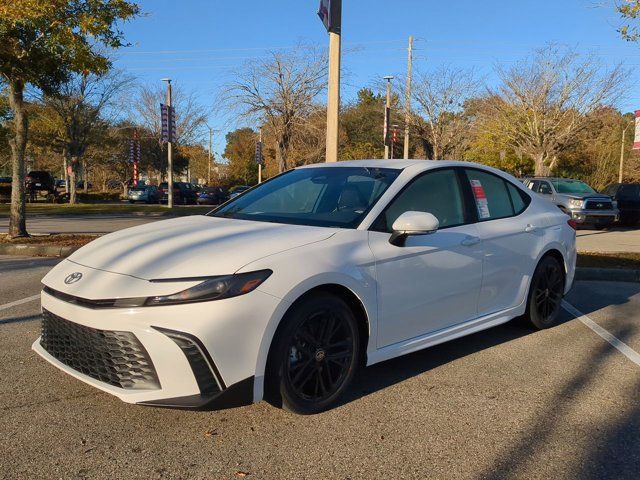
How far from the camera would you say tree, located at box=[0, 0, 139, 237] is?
1030cm

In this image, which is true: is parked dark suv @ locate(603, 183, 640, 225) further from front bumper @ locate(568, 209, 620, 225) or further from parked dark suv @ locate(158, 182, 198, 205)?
parked dark suv @ locate(158, 182, 198, 205)

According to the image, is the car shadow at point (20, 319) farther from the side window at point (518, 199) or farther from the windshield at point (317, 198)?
the side window at point (518, 199)

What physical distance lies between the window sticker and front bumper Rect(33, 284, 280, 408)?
7.87ft

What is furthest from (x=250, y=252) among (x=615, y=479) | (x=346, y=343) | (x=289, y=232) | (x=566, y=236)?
(x=566, y=236)

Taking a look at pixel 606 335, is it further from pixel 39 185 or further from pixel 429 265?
pixel 39 185

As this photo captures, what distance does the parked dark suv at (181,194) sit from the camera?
124 feet

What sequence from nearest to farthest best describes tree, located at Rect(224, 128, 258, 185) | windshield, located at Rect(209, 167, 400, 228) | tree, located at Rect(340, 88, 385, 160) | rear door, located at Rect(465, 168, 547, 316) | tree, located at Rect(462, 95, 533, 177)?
1. windshield, located at Rect(209, 167, 400, 228)
2. rear door, located at Rect(465, 168, 547, 316)
3. tree, located at Rect(462, 95, 533, 177)
4. tree, located at Rect(340, 88, 385, 160)
5. tree, located at Rect(224, 128, 258, 185)

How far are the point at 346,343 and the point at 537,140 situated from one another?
2982 cm

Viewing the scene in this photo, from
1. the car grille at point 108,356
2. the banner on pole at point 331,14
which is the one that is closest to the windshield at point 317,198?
the car grille at point 108,356

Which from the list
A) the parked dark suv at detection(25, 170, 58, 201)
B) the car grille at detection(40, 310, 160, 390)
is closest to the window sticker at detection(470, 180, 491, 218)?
the car grille at detection(40, 310, 160, 390)

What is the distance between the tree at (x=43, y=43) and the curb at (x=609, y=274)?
9952 mm

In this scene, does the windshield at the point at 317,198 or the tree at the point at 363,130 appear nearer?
the windshield at the point at 317,198

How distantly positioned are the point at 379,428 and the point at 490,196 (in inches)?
97.8

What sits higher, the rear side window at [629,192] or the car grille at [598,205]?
the rear side window at [629,192]
